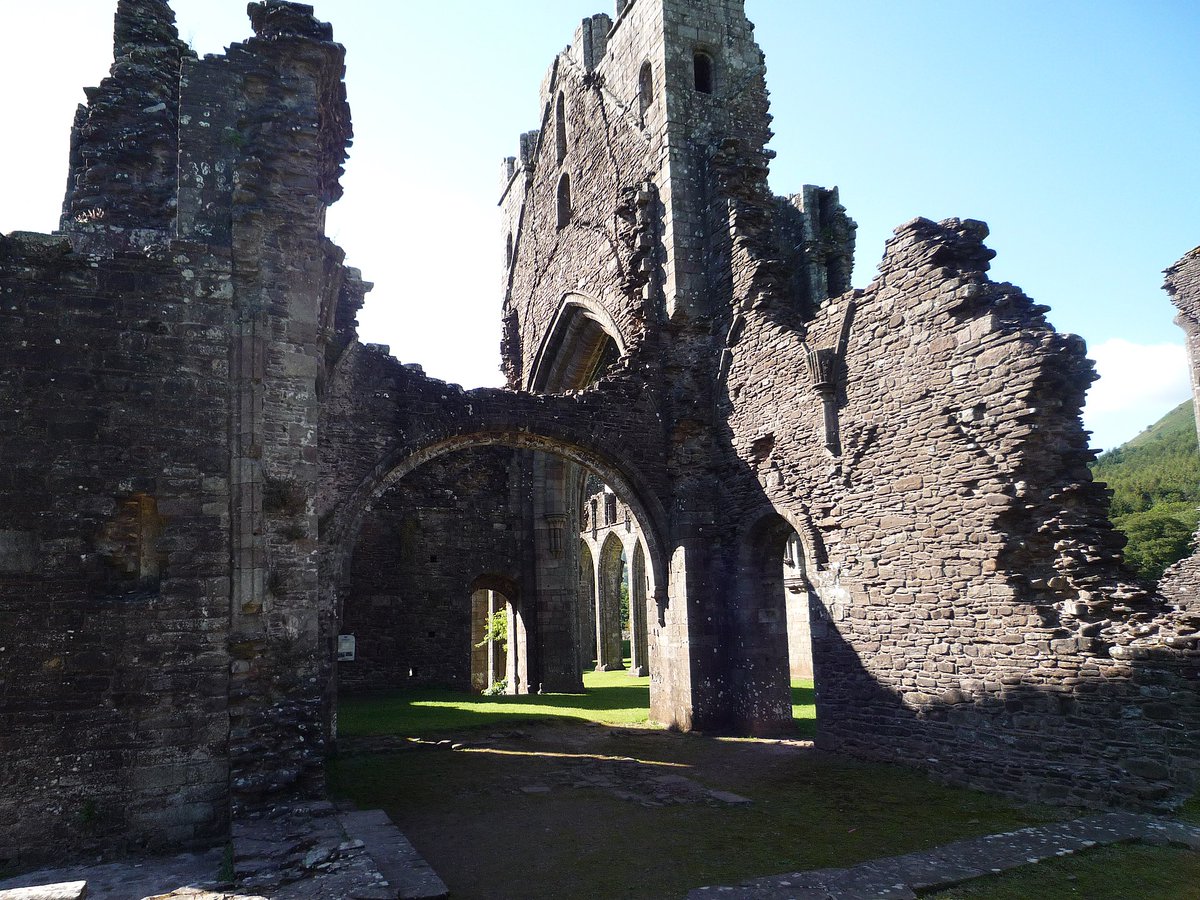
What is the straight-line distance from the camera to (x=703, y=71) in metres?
14.6

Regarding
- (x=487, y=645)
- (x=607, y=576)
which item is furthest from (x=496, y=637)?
(x=607, y=576)

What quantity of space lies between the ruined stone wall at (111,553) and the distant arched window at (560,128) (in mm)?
12440

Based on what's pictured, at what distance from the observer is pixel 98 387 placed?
7.06 m

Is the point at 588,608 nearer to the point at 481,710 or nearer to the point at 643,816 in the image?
the point at 481,710

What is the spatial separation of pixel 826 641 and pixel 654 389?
190 inches

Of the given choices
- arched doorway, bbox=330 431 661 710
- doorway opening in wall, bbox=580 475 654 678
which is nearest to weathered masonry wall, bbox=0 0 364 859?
arched doorway, bbox=330 431 661 710

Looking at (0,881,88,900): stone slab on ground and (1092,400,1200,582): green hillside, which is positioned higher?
(1092,400,1200,582): green hillside

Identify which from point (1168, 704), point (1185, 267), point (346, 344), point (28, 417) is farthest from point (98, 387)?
point (1185, 267)

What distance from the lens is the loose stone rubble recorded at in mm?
6770

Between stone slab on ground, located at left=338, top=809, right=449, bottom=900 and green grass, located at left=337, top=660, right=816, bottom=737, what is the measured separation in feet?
19.1

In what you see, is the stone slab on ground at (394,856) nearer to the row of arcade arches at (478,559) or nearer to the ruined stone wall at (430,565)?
the row of arcade arches at (478,559)

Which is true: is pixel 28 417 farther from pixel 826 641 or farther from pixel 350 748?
pixel 826 641

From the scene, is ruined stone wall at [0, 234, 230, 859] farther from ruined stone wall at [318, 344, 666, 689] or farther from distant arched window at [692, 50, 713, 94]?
distant arched window at [692, 50, 713, 94]

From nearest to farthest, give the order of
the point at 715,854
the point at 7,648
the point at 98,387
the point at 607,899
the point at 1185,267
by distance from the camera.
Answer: the point at 607,899 < the point at 715,854 < the point at 7,648 < the point at 98,387 < the point at 1185,267
